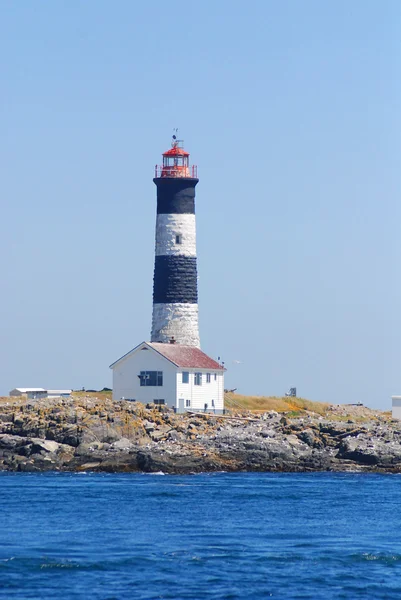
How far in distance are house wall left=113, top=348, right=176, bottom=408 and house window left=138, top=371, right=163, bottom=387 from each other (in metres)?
0.15

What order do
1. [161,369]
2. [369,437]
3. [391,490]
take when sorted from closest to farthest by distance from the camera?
[391,490] → [369,437] → [161,369]

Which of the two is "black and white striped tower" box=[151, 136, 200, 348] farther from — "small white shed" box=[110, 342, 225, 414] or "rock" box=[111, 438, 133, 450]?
"rock" box=[111, 438, 133, 450]

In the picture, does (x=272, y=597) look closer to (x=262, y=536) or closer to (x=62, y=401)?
(x=262, y=536)

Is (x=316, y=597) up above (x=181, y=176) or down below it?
below

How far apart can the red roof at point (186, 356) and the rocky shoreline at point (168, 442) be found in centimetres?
344

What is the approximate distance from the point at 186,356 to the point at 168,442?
8.99 m

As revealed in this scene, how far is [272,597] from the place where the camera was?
2283 cm

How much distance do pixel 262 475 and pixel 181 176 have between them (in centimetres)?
1758

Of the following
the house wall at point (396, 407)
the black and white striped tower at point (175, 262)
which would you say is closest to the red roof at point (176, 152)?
the black and white striped tower at point (175, 262)

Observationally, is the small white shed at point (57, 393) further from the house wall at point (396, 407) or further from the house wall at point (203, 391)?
the house wall at point (396, 407)

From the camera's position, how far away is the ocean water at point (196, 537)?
23688mm

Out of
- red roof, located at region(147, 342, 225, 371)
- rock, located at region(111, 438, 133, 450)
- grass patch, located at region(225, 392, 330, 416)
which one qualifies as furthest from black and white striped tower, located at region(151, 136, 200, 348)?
rock, located at region(111, 438, 133, 450)

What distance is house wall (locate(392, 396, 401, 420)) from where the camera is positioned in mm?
61469

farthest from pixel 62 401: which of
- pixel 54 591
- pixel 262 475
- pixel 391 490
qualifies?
pixel 54 591
